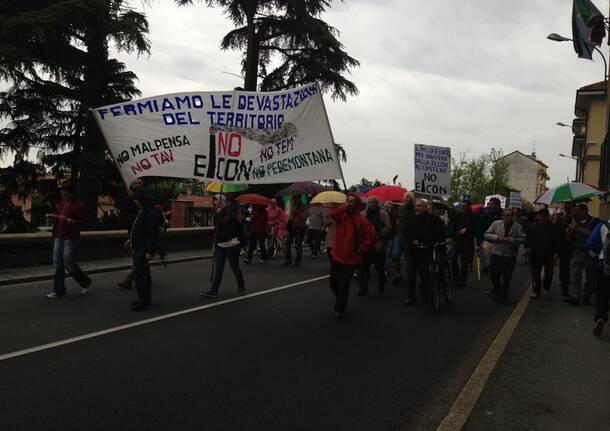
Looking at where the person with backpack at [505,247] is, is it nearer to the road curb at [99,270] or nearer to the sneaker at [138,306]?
the sneaker at [138,306]

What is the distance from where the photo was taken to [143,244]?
7.78 metres

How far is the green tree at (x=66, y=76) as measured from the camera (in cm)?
1493

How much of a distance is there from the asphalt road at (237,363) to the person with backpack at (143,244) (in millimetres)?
285

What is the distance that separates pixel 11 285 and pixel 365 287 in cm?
621

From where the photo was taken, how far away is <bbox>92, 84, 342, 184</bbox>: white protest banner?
22.6 ft

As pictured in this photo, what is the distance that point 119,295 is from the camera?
8.94 meters

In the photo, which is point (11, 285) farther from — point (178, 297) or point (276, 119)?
point (276, 119)

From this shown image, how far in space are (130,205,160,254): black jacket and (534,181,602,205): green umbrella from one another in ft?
23.3

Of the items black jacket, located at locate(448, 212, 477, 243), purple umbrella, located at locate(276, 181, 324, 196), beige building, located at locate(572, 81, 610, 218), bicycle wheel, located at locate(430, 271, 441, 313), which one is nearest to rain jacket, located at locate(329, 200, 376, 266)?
bicycle wheel, located at locate(430, 271, 441, 313)

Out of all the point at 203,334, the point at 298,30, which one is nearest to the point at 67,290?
the point at 203,334

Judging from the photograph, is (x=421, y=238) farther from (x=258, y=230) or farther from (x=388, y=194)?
(x=258, y=230)

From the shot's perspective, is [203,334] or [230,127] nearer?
[203,334]

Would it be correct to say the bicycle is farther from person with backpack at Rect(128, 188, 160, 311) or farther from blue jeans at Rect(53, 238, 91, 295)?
blue jeans at Rect(53, 238, 91, 295)

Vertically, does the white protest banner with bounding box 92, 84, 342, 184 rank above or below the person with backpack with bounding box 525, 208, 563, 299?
above
